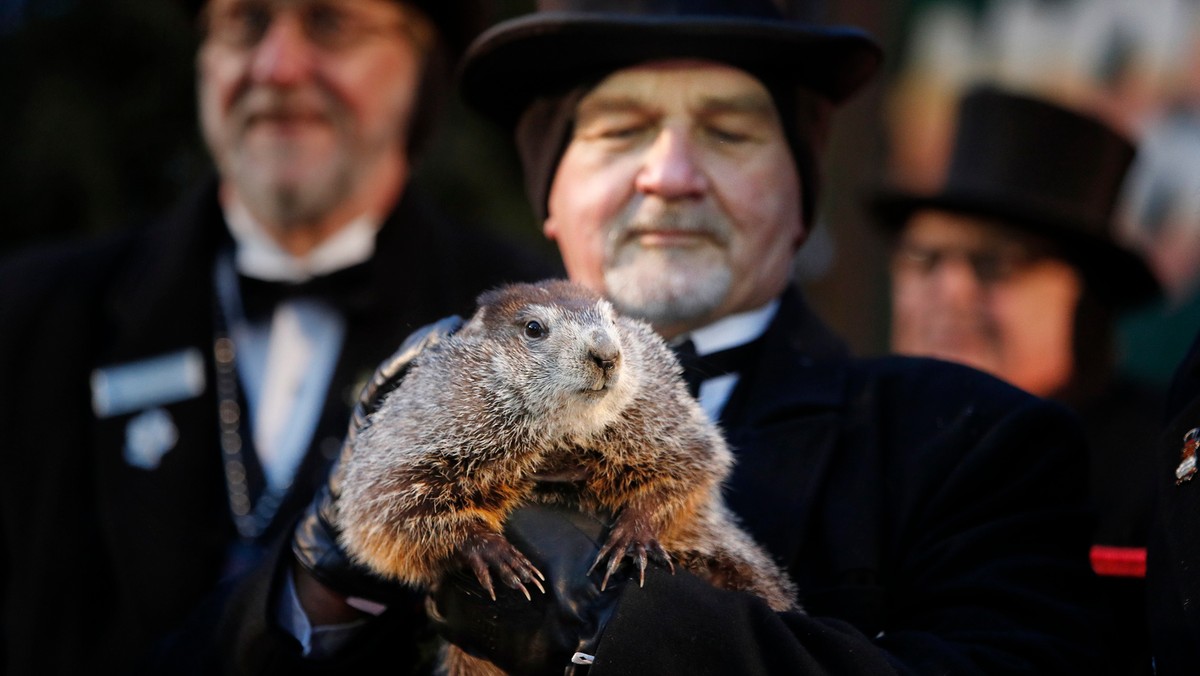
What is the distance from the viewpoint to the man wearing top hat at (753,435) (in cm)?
226

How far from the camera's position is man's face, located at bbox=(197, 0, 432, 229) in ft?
14.9

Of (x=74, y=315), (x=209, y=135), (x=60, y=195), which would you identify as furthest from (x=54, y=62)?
(x=74, y=315)

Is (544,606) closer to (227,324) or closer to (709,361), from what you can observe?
(709,361)

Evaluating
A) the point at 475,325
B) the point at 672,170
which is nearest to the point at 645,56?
the point at 672,170

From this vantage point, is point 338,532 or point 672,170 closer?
point 338,532

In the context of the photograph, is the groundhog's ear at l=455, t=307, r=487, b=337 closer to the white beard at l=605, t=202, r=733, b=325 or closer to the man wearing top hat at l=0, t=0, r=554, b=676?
the white beard at l=605, t=202, r=733, b=325

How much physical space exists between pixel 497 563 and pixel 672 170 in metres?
1.02

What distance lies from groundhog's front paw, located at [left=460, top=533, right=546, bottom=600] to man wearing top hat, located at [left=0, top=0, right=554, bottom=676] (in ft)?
5.94

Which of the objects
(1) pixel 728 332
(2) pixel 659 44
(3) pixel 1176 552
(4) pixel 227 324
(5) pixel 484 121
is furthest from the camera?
(5) pixel 484 121

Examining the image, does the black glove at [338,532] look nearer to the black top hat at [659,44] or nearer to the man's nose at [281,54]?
the black top hat at [659,44]

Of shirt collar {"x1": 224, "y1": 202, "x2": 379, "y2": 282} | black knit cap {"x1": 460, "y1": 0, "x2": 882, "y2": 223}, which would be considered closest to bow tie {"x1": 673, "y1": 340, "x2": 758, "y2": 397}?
black knit cap {"x1": 460, "y1": 0, "x2": 882, "y2": 223}

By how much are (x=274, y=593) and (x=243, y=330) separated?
1.97 meters

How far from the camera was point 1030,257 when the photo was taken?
5.33 m

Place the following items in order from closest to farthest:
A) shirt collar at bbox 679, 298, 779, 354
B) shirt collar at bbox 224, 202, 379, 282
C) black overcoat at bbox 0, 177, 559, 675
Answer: shirt collar at bbox 679, 298, 779, 354 → black overcoat at bbox 0, 177, 559, 675 → shirt collar at bbox 224, 202, 379, 282
